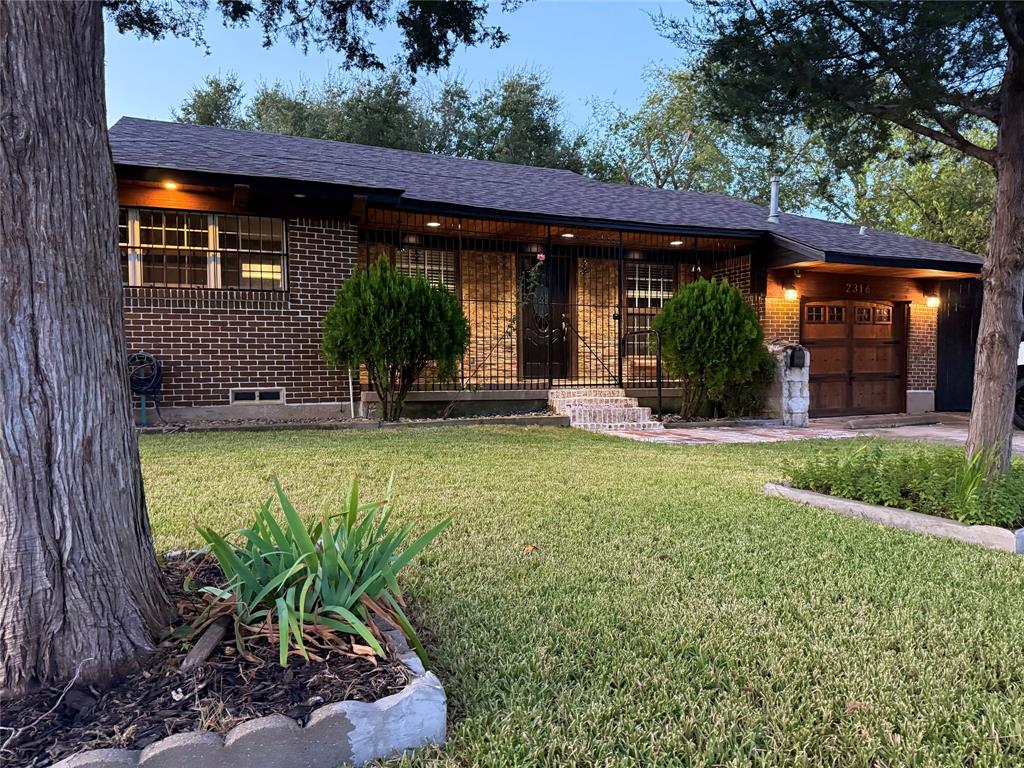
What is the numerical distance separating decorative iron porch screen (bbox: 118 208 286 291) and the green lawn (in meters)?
4.77

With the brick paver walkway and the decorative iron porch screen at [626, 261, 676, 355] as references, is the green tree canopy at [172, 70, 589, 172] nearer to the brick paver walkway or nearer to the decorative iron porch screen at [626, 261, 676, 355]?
the decorative iron porch screen at [626, 261, 676, 355]

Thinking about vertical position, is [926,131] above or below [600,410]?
above

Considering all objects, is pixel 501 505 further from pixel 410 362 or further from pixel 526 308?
pixel 526 308

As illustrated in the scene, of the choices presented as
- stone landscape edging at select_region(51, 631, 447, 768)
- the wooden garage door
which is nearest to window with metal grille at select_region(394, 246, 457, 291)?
the wooden garage door

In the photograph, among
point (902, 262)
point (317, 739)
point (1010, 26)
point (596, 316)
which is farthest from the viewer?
point (596, 316)

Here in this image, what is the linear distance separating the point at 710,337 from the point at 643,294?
3380mm

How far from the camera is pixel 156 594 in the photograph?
1.98 meters

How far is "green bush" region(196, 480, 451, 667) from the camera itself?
6.34 ft

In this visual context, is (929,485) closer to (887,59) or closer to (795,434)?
(887,59)

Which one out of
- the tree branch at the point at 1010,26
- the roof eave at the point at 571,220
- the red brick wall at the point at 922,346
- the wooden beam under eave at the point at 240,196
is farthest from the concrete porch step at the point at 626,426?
A: the red brick wall at the point at 922,346

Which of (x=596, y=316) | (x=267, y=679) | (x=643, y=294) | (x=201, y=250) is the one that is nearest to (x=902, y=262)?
(x=643, y=294)

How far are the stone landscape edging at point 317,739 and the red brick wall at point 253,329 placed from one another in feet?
26.1

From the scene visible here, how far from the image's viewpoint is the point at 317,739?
1555mm

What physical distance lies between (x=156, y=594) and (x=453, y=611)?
1034 mm
